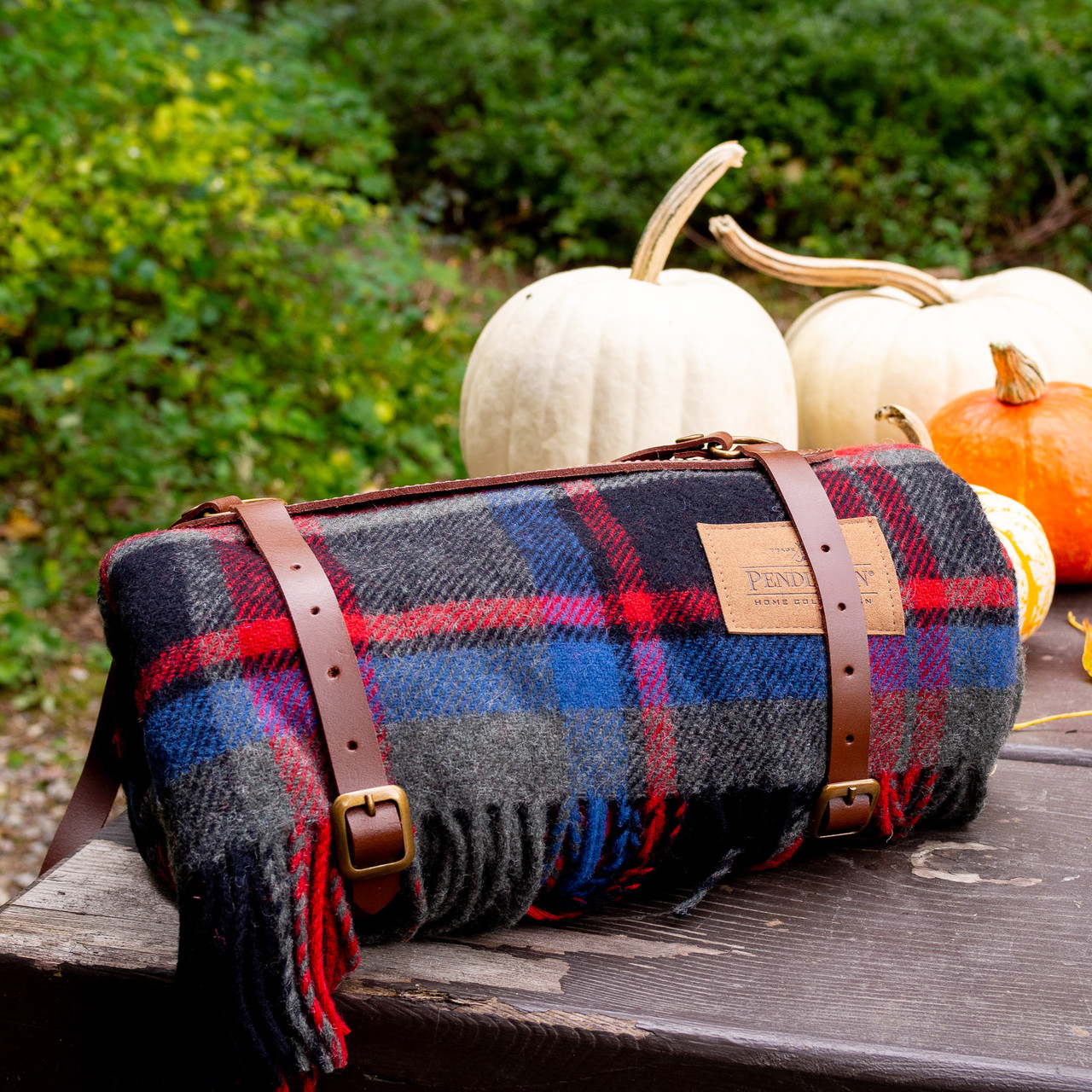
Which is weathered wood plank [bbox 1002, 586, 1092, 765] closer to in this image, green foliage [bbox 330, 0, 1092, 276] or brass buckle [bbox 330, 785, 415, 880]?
brass buckle [bbox 330, 785, 415, 880]

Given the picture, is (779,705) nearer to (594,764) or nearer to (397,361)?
(594,764)

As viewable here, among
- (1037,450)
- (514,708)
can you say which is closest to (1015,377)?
(1037,450)

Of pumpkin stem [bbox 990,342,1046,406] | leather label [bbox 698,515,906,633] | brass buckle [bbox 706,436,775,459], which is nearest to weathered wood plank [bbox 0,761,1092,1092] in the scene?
leather label [bbox 698,515,906,633]

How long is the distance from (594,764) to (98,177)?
2.74 meters

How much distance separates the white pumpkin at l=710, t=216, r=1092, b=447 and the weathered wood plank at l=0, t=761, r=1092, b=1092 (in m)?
0.90

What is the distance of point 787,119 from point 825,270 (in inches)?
136

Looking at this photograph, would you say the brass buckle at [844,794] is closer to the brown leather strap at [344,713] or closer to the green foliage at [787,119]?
the brown leather strap at [344,713]

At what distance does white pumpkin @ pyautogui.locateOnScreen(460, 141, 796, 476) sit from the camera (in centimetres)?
136

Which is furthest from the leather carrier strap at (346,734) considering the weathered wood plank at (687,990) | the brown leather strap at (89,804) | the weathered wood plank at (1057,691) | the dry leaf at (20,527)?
the dry leaf at (20,527)

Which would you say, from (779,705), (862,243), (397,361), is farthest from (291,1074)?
(862,243)

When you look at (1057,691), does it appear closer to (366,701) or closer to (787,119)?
(366,701)

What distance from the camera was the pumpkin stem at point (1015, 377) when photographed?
48.7 inches

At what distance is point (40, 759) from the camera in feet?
7.28

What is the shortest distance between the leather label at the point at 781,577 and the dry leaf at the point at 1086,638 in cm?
47
